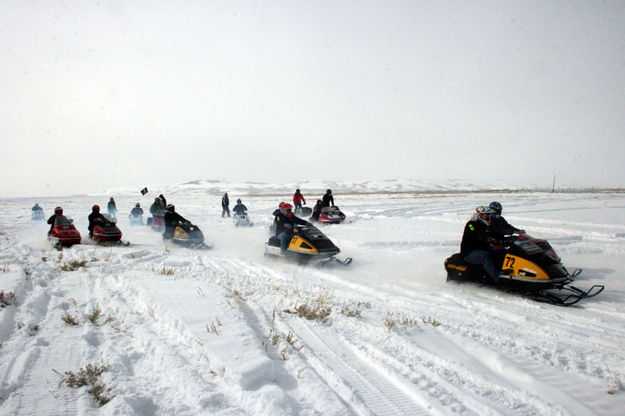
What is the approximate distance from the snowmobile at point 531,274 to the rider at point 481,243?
0.11 m

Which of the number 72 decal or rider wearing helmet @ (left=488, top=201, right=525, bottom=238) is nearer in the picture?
the number 72 decal

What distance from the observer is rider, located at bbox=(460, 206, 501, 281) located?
6.03m

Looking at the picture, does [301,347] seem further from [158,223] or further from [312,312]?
[158,223]

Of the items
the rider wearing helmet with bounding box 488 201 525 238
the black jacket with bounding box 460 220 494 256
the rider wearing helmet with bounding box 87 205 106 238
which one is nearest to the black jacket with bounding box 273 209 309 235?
the black jacket with bounding box 460 220 494 256

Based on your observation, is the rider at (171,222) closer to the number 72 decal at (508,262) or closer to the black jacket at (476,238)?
the black jacket at (476,238)

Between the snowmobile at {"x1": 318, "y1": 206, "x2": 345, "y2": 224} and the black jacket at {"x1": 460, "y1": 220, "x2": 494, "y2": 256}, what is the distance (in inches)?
402

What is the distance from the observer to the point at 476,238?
6391 millimetres

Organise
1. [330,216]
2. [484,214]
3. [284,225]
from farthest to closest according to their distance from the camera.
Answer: [330,216] → [284,225] → [484,214]

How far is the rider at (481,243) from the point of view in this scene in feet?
19.8

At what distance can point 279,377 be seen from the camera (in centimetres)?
269

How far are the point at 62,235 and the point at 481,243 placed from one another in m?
13.0

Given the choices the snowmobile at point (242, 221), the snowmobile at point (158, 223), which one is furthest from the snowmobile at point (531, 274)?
the snowmobile at point (158, 223)

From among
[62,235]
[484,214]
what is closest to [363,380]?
[484,214]

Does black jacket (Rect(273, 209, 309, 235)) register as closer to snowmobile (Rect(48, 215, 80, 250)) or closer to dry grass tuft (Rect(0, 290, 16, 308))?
dry grass tuft (Rect(0, 290, 16, 308))
